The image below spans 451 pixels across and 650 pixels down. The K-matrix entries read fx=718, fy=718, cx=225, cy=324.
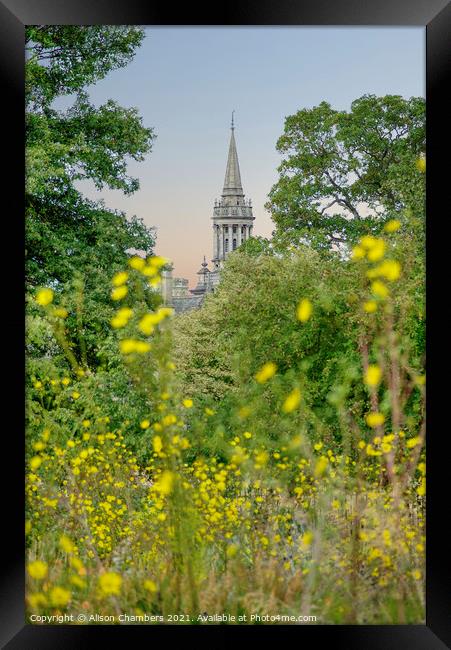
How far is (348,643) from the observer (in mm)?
3309

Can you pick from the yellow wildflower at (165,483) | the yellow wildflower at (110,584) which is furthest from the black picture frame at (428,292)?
the yellow wildflower at (165,483)

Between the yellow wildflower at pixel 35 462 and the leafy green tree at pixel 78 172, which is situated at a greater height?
the leafy green tree at pixel 78 172

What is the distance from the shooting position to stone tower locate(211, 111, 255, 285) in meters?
3.96

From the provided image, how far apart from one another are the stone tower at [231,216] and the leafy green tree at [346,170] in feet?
0.52

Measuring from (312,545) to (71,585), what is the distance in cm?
119

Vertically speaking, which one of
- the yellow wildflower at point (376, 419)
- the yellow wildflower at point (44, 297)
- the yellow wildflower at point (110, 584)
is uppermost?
the yellow wildflower at point (44, 297)

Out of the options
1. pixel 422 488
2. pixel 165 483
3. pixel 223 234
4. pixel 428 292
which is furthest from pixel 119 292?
pixel 422 488

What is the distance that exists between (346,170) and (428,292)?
1111 mm

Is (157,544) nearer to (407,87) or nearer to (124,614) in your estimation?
(124,614)

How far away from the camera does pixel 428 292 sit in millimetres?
3449

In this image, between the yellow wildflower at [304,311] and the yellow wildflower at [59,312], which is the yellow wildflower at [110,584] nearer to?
the yellow wildflower at [59,312]

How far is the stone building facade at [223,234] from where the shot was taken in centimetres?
394

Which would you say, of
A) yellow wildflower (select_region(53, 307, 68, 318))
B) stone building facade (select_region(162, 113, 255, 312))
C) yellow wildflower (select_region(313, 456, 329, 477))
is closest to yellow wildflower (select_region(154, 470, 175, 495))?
yellow wildflower (select_region(313, 456, 329, 477))

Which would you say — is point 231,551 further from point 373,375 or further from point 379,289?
point 379,289
